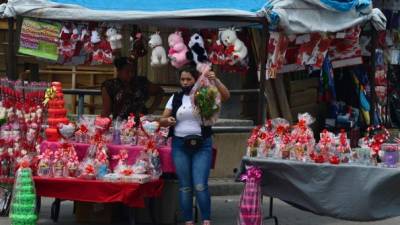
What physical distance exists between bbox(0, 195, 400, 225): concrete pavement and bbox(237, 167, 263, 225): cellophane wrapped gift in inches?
53.5

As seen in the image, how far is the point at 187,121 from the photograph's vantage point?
27.2 feet

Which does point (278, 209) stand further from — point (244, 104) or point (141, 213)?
point (244, 104)

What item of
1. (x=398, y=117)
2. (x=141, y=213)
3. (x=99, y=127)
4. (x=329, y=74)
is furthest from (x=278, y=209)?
(x=398, y=117)

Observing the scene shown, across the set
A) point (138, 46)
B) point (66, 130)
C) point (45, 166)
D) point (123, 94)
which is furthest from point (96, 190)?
point (138, 46)

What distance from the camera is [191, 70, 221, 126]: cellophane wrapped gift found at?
816 centimetres

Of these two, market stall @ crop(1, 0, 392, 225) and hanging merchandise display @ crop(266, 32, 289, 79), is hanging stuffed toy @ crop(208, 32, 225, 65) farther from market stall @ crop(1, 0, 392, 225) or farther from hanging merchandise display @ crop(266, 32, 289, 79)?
hanging merchandise display @ crop(266, 32, 289, 79)

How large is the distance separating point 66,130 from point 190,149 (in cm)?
134

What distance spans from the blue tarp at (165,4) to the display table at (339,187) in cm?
164

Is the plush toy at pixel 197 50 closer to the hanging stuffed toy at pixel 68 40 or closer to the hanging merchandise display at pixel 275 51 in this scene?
the hanging merchandise display at pixel 275 51

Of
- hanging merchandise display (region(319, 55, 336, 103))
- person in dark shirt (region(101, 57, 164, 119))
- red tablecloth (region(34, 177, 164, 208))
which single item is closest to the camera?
red tablecloth (region(34, 177, 164, 208))

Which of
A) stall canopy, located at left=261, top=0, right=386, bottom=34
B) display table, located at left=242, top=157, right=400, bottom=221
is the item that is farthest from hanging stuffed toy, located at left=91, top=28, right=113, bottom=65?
display table, located at left=242, top=157, right=400, bottom=221

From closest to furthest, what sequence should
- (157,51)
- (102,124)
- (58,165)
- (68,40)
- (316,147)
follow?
1. (316,147)
2. (58,165)
3. (102,124)
4. (68,40)
5. (157,51)

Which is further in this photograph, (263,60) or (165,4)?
(165,4)

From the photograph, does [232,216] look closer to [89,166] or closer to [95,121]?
[95,121]
